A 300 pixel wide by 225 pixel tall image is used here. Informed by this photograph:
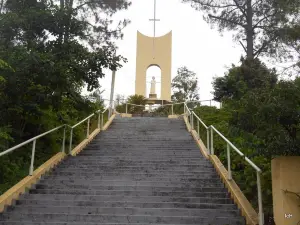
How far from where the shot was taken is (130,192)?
21.4 feet

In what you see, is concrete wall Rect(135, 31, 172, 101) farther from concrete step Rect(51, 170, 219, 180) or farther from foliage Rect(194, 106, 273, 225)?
concrete step Rect(51, 170, 219, 180)

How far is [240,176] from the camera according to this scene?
289 inches

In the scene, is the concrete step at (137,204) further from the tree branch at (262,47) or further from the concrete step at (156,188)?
the tree branch at (262,47)

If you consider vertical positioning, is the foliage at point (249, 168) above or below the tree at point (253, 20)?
below

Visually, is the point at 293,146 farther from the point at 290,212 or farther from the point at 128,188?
the point at 128,188

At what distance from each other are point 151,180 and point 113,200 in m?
1.16

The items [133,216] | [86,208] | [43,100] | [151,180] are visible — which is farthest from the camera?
[43,100]

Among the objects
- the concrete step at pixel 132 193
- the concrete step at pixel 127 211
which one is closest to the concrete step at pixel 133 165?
the concrete step at pixel 132 193

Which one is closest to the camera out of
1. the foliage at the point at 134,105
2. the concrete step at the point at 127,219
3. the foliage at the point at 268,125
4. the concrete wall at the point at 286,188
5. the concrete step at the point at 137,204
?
the concrete wall at the point at 286,188

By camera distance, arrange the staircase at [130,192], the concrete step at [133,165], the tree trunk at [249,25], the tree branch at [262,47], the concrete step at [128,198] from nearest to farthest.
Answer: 1. the staircase at [130,192]
2. the concrete step at [128,198]
3. the concrete step at [133,165]
4. the tree branch at [262,47]
5. the tree trunk at [249,25]

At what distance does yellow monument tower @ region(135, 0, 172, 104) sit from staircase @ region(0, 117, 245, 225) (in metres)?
14.3

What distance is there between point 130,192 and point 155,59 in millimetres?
19031

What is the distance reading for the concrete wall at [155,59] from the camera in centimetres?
2441

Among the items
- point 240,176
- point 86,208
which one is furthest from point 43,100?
point 240,176
